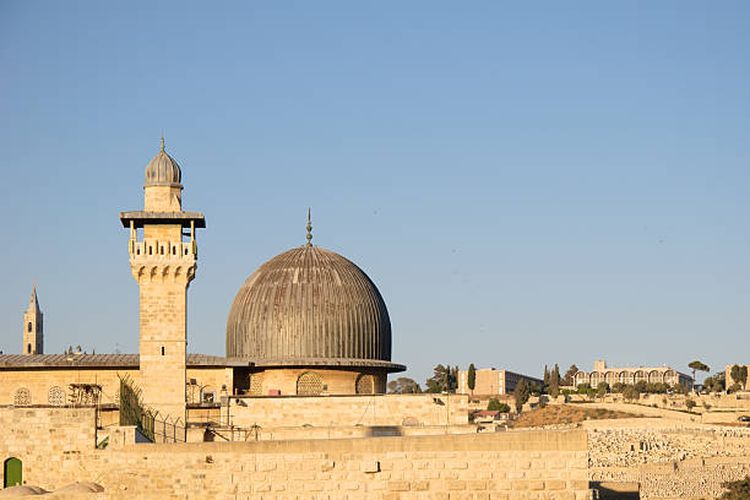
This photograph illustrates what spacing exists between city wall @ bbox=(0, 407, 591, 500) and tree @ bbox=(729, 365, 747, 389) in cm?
10178

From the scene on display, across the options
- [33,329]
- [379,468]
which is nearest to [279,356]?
[379,468]

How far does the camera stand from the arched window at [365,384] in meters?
38.6

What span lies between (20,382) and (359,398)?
872cm

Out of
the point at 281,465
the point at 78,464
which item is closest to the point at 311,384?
A: the point at 78,464

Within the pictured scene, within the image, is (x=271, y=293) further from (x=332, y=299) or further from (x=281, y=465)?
(x=281, y=465)

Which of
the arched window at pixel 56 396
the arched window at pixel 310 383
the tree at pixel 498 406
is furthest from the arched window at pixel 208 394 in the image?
the tree at pixel 498 406

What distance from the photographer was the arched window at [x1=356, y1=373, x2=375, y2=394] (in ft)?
127

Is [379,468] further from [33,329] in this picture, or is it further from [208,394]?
[33,329]

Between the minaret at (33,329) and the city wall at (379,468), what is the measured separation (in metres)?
56.2

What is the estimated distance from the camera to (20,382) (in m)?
38.0

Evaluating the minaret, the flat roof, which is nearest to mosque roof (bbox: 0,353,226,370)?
the flat roof

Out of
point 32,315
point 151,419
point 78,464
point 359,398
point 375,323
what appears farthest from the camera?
point 32,315

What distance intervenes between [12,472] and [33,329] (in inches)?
2115

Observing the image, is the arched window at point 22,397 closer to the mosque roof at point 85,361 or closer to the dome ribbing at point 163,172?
the mosque roof at point 85,361
